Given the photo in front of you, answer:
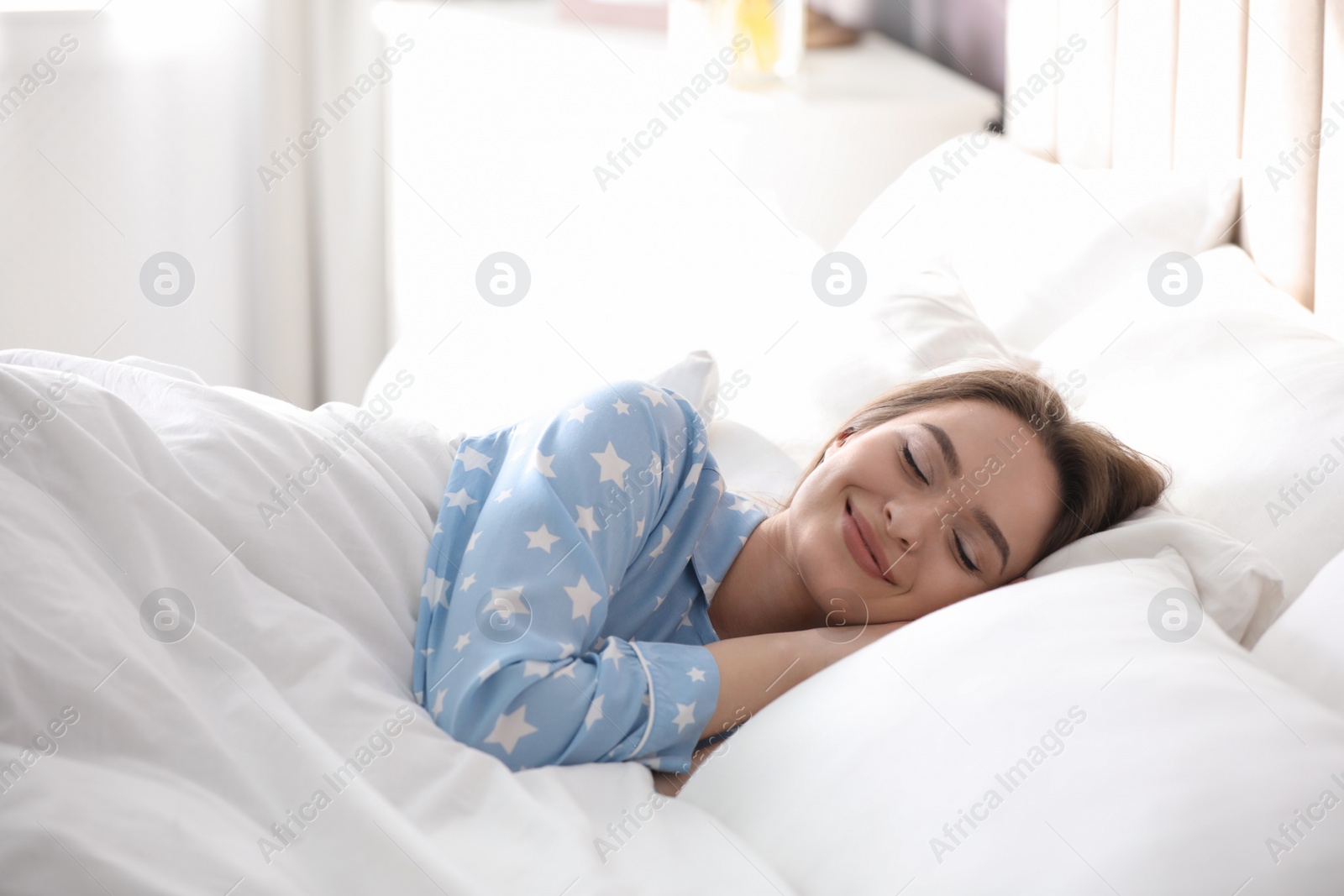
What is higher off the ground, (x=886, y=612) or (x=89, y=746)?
(x=89, y=746)

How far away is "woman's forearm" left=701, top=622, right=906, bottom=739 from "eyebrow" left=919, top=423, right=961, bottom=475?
15 cm

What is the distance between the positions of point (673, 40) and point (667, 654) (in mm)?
1707

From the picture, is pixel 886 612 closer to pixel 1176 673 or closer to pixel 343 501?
pixel 1176 673

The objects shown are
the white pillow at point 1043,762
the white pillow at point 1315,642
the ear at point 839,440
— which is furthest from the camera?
the ear at point 839,440

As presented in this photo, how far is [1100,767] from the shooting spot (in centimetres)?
64

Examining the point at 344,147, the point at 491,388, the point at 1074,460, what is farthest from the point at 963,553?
the point at 344,147

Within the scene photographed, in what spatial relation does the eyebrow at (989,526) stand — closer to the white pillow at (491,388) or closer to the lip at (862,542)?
the lip at (862,542)

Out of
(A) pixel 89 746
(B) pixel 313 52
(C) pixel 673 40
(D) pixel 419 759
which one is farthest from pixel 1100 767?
(B) pixel 313 52

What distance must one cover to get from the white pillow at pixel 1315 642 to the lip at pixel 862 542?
29cm

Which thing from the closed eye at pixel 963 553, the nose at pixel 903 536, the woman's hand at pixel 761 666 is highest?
the nose at pixel 903 536

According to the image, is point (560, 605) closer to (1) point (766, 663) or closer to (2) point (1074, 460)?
(1) point (766, 663)

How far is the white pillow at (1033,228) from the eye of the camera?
137cm

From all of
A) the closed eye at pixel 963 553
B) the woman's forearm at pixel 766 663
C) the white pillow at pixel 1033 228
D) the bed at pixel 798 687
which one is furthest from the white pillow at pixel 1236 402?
the woman's forearm at pixel 766 663

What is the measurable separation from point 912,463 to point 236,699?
0.58 meters
